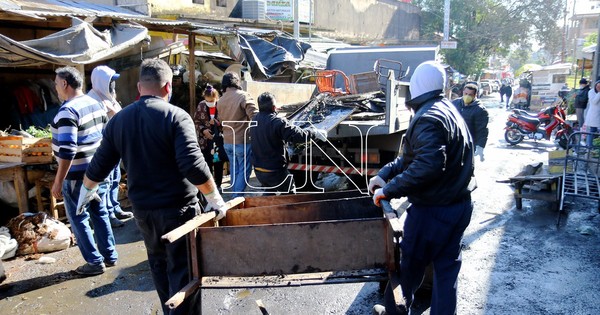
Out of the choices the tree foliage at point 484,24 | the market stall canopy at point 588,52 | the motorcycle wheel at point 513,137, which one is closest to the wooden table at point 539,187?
the motorcycle wheel at point 513,137

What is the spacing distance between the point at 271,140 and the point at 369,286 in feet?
5.79

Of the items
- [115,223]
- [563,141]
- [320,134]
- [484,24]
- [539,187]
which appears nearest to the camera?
[320,134]

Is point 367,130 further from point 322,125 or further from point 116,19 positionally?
point 116,19

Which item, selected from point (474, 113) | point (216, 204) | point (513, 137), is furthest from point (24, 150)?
point (513, 137)

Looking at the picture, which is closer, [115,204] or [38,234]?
[38,234]

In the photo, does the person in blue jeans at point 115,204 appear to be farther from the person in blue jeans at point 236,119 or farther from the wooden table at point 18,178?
the person in blue jeans at point 236,119

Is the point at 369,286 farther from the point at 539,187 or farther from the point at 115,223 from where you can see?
the point at 539,187

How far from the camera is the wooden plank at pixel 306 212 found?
3219mm

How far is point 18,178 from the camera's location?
5.34m

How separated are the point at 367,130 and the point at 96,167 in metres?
3.56

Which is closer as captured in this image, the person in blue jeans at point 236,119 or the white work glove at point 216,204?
the white work glove at point 216,204

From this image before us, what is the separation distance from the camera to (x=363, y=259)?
2633 mm

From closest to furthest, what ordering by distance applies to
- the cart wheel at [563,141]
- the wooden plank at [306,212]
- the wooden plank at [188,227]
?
the wooden plank at [188,227], the wooden plank at [306,212], the cart wheel at [563,141]

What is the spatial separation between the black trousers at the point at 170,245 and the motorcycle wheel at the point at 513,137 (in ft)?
38.8
